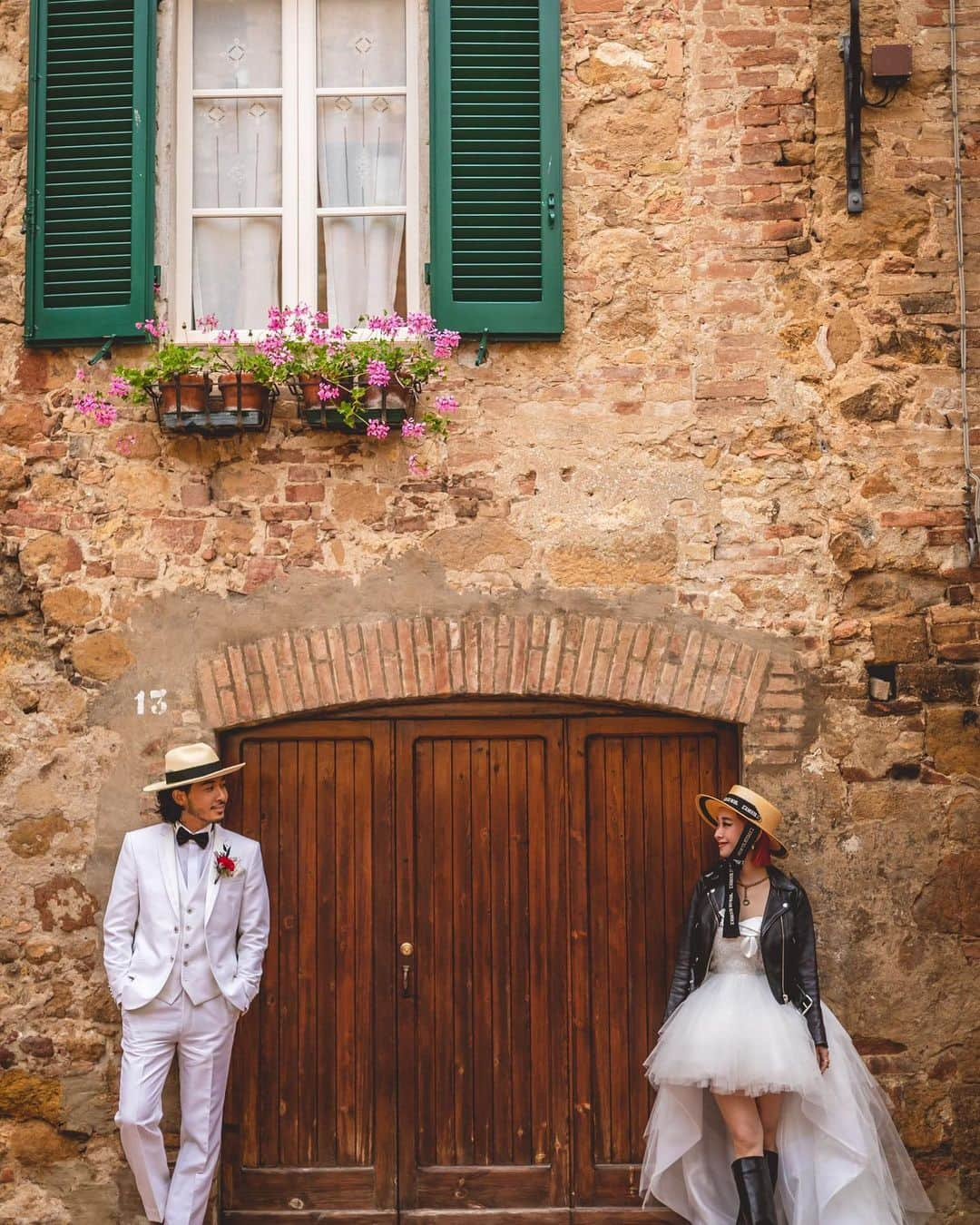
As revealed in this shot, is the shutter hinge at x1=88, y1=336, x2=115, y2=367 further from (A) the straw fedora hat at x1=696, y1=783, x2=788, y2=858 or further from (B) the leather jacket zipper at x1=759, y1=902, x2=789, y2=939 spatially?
(B) the leather jacket zipper at x1=759, y1=902, x2=789, y2=939

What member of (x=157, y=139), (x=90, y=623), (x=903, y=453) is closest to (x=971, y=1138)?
(x=903, y=453)

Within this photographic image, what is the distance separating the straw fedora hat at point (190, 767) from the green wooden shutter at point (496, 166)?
7.00 ft

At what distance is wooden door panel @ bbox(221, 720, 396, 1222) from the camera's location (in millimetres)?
5508

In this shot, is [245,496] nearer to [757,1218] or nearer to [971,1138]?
[757,1218]

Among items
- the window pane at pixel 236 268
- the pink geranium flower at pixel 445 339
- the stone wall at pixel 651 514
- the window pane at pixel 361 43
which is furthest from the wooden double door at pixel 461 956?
the window pane at pixel 361 43

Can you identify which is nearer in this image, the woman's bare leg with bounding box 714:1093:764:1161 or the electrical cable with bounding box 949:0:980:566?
the woman's bare leg with bounding box 714:1093:764:1161

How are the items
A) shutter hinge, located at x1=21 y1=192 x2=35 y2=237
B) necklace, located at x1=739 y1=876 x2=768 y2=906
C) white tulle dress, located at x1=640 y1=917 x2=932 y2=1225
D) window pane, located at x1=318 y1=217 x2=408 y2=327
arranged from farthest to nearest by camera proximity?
window pane, located at x1=318 y1=217 x2=408 y2=327, shutter hinge, located at x1=21 y1=192 x2=35 y2=237, necklace, located at x1=739 y1=876 x2=768 y2=906, white tulle dress, located at x1=640 y1=917 x2=932 y2=1225

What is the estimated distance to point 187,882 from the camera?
5180 millimetres

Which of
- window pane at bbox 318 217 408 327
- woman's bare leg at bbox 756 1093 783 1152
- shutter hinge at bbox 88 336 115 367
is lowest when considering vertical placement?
woman's bare leg at bbox 756 1093 783 1152

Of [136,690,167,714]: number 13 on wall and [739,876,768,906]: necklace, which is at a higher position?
[136,690,167,714]: number 13 on wall

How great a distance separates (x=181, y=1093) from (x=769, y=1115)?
7.68 feet

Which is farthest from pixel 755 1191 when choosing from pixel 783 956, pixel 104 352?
pixel 104 352

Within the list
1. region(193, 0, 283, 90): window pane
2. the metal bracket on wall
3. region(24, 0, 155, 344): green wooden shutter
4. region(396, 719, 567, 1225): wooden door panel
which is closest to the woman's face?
region(396, 719, 567, 1225): wooden door panel

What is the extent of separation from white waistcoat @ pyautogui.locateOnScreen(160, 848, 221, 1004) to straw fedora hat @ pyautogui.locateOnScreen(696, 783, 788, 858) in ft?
6.85
